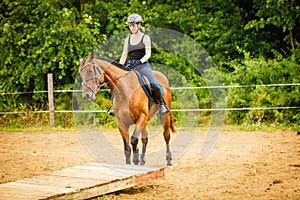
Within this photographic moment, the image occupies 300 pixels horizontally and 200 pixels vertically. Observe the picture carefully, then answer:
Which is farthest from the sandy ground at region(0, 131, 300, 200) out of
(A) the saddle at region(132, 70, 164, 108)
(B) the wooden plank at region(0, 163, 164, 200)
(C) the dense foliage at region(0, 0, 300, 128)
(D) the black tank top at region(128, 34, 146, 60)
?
(C) the dense foliage at region(0, 0, 300, 128)

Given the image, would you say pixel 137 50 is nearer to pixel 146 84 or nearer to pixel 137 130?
pixel 146 84

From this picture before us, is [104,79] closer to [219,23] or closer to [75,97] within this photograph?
[75,97]

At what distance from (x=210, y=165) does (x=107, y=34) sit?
10.0 metres

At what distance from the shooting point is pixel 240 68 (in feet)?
50.1

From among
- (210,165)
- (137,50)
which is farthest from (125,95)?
(210,165)

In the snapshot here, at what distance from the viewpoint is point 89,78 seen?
297 inches

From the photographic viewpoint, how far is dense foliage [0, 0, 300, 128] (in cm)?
1631

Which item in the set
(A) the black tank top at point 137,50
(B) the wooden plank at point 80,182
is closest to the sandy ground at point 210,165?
(B) the wooden plank at point 80,182

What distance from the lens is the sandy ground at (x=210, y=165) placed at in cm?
698

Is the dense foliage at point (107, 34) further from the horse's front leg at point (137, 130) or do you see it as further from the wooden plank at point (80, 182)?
the wooden plank at point (80, 182)

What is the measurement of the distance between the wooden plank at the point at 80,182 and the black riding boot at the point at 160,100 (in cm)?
167

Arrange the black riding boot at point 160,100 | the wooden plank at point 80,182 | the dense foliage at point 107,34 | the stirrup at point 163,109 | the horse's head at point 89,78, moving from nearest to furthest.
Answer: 1. the wooden plank at point 80,182
2. the horse's head at point 89,78
3. the black riding boot at point 160,100
4. the stirrup at point 163,109
5. the dense foliage at point 107,34

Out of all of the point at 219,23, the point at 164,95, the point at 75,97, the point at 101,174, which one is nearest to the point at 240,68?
the point at 219,23

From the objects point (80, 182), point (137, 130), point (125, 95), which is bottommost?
point (80, 182)
